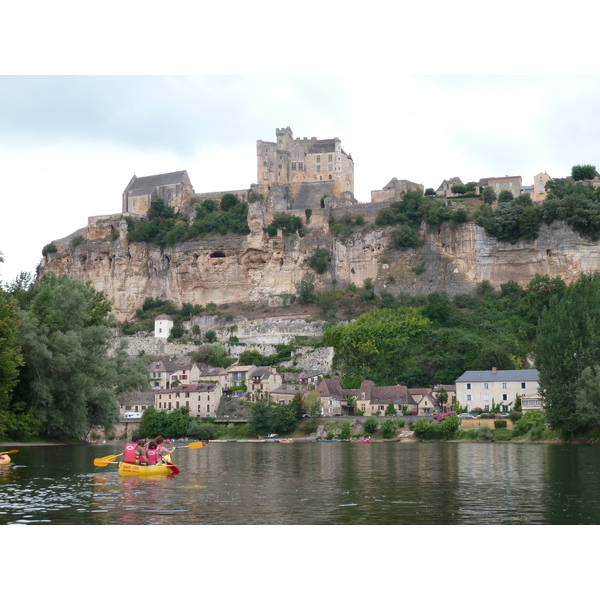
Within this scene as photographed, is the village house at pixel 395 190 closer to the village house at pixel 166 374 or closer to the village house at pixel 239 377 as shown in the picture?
the village house at pixel 239 377

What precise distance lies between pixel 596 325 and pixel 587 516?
1037 inches

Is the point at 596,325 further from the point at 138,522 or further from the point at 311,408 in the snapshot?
the point at 138,522

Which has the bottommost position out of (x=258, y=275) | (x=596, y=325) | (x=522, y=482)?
(x=522, y=482)

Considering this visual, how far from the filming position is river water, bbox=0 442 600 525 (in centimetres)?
1745

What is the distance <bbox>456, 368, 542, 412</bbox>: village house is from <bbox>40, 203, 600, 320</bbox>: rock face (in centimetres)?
1739

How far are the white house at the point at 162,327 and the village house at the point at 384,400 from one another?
24366mm

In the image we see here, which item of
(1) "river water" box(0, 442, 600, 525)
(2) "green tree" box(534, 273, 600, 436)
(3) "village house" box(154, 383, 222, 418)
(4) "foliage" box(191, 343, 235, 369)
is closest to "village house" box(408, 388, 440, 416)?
(3) "village house" box(154, 383, 222, 418)

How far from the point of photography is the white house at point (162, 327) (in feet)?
271

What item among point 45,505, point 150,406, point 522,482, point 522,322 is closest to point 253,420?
point 150,406

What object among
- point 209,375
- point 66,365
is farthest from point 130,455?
point 209,375

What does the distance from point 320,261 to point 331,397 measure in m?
22.8

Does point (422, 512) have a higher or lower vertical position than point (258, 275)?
lower

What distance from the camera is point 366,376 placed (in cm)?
6906

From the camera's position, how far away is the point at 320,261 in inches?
3324
